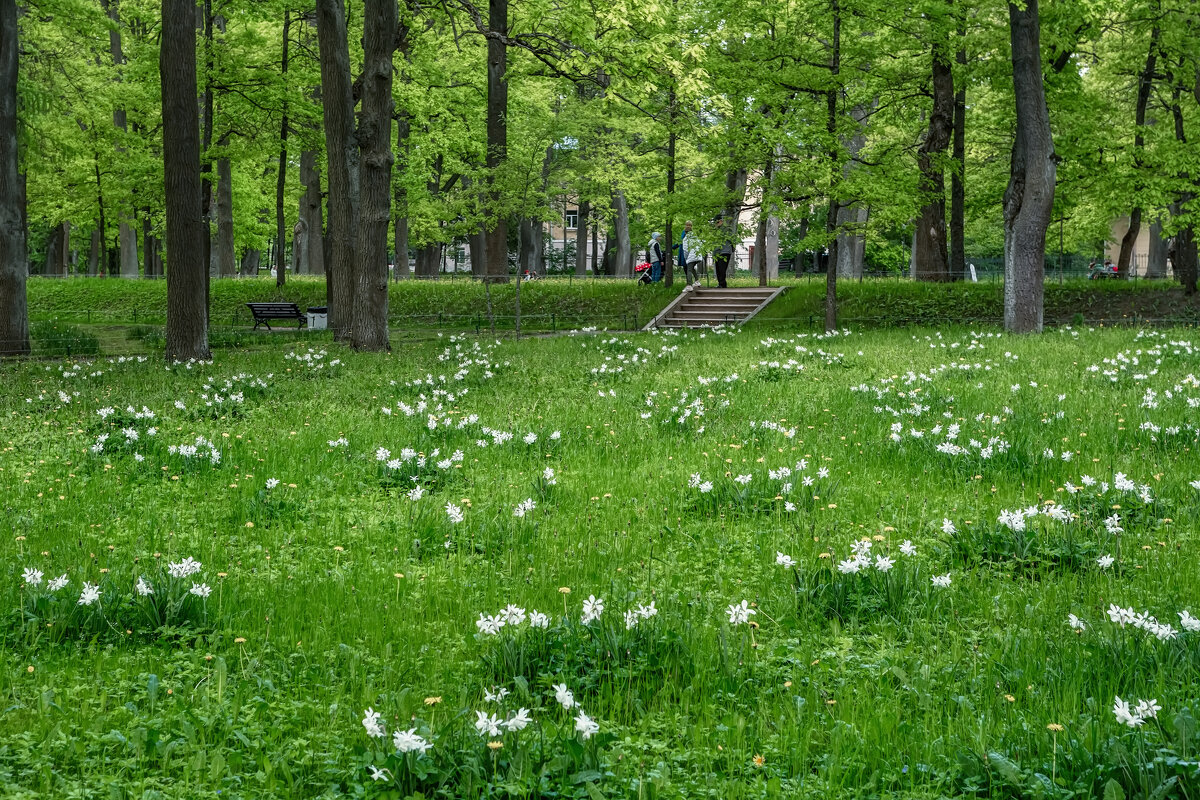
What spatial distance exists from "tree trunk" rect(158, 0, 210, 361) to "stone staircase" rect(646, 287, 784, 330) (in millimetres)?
13192

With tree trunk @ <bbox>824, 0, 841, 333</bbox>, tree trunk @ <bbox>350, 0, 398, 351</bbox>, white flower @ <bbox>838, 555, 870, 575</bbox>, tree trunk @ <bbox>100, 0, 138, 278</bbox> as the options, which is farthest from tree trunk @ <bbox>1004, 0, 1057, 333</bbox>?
tree trunk @ <bbox>100, 0, 138, 278</bbox>

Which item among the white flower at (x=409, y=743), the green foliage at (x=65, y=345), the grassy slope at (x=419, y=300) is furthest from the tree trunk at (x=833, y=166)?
the white flower at (x=409, y=743)

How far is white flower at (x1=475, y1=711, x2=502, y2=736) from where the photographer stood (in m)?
2.85

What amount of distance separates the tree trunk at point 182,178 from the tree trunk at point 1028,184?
15523 mm

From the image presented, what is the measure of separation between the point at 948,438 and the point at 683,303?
2149 cm

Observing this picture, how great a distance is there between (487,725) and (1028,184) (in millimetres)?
19677

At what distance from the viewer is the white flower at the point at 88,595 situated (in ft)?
13.2

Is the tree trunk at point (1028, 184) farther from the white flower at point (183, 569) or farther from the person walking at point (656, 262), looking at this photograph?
the white flower at point (183, 569)

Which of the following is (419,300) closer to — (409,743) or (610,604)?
(610,604)

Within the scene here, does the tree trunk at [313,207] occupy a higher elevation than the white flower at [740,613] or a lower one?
higher

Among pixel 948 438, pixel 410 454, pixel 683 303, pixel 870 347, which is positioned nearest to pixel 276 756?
pixel 410 454

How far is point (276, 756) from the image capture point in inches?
120

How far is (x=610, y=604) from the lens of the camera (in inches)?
163

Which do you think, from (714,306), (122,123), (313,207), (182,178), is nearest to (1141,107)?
(714,306)
